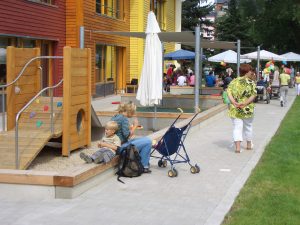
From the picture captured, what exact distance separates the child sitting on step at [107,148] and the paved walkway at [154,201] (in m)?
0.35

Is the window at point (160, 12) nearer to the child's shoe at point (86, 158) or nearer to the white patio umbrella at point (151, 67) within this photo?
the white patio umbrella at point (151, 67)

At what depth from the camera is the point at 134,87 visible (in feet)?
87.2

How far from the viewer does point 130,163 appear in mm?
7922

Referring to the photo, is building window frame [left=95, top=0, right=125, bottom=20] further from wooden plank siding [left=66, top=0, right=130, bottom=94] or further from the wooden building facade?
wooden plank siding [left=66, top=0, right=130, bottom=94]

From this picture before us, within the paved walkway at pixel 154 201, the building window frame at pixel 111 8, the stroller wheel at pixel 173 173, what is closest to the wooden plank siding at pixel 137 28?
the building window frame at pixel 111 8

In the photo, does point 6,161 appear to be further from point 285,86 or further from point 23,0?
point 285,86

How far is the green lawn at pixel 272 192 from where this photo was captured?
5.79 m

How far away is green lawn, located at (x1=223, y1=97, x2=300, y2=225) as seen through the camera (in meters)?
5.79

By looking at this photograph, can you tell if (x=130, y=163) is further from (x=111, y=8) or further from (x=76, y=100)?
(x=111, y=8)

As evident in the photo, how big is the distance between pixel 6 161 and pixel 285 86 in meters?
15.9

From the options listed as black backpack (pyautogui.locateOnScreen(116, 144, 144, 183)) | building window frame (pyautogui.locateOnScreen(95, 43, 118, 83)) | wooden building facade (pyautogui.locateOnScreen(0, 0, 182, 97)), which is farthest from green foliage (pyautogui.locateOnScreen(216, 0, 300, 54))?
black backpack (pyautogui.locateOnScreen(116, 144, 144, 183))

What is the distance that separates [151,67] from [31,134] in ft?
17.2

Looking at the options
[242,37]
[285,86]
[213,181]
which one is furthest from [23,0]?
[242,37]

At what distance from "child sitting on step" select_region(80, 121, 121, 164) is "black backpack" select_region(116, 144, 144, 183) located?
20 centimetres
